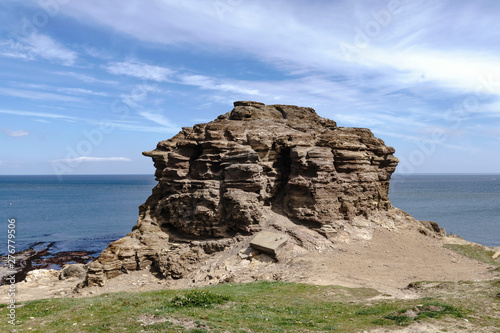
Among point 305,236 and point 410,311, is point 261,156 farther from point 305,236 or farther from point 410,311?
point 410,311

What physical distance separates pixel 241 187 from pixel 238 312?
13322 millimetres

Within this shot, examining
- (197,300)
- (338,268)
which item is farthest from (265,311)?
(338,268)

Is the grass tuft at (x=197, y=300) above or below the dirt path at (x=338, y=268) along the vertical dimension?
above

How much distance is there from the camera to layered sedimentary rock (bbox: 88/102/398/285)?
86.4ft

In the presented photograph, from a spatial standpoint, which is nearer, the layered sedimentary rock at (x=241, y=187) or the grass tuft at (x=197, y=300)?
the grass tuft at (x=197, y=300)

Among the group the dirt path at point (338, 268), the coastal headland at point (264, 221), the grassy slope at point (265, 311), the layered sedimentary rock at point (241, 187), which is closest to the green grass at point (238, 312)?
the grassy slope at point (265, 311)

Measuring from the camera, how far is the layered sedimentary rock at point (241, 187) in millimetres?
26344

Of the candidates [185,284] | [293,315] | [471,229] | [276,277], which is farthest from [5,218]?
[471,229]

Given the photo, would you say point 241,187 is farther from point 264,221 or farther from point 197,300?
point 197,300

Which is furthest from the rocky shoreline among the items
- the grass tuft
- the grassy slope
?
the grass tuft

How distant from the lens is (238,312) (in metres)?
14.1

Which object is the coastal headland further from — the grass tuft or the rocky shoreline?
the rocky shoreline

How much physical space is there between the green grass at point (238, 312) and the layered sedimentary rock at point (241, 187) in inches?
351

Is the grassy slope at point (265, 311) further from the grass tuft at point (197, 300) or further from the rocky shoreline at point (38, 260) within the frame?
the rocky shoreline at point (38, 260)
